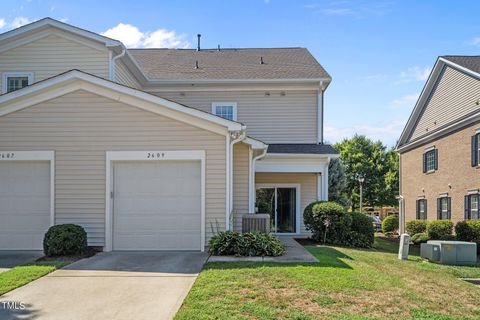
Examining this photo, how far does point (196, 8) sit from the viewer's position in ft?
44.9

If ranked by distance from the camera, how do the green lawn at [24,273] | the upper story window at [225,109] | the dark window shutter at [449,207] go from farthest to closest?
the dark window shutter at [449,207], the upper story window at [225,109], the green lawn at [24,273]

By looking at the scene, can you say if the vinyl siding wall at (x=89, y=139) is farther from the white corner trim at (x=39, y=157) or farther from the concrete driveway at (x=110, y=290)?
the concrete driveway at (x=110, y=290)

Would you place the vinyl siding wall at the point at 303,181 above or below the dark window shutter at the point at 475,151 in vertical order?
below

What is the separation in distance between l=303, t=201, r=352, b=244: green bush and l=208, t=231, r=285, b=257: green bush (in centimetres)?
458

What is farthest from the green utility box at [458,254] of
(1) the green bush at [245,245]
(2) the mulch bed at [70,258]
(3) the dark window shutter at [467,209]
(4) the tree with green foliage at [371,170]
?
(4) the tree with green foliage at [371,170]

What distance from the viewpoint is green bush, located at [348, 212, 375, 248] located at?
46.7 feet

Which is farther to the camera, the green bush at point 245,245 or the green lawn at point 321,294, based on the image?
the green bush at point 245,245

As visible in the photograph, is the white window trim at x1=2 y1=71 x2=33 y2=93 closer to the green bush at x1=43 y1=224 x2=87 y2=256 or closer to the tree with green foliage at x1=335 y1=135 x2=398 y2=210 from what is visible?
the green bush at x1=43 y1=224 x2=87 y2=256

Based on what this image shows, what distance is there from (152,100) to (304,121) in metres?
8.50

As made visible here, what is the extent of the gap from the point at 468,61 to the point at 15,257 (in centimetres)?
2072

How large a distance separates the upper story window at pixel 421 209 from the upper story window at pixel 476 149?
21.0 feet

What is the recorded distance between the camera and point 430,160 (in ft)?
77.9

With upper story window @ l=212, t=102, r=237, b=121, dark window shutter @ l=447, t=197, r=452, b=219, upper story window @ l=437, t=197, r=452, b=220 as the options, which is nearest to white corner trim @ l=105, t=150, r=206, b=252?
upper story window @ l=212, t=102, r=237, b=121

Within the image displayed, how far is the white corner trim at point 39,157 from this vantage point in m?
10.8
